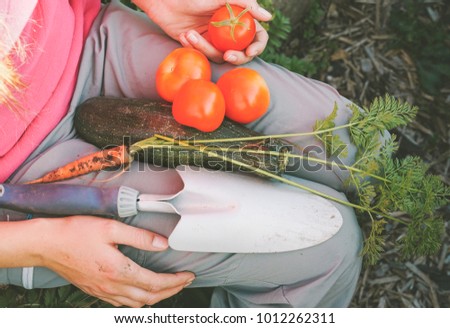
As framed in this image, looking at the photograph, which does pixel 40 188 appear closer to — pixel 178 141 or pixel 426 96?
pixel 178 141

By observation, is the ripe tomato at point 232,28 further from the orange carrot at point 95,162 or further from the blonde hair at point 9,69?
the blonde hair at point 9,69

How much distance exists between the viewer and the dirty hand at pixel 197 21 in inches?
56.4

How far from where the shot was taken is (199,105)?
1287 mm

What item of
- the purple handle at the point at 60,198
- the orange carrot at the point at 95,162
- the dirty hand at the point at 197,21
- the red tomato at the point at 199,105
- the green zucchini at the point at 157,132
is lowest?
the purple handle at the point at 60,198

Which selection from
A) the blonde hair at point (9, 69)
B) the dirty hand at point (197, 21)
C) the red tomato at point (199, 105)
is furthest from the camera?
the dirty hand at point (197, 21)

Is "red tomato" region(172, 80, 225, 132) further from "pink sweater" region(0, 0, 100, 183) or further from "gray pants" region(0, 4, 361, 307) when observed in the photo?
"pink sweater" region(0, 0, 100, 183)

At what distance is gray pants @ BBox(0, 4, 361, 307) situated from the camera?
1.32 metres

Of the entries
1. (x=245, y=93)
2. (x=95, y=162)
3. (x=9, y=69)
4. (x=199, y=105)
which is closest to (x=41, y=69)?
(x=9, y=69)

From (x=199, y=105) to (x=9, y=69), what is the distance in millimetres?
456

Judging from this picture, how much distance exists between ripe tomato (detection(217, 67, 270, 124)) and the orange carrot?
12.4 inches

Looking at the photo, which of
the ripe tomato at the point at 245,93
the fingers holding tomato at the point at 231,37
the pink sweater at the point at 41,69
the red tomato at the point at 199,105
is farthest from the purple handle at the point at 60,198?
the fingers holding tomato at the point at 231,37

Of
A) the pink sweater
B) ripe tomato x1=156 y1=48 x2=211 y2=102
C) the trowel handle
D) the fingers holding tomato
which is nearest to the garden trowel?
the trowel handle

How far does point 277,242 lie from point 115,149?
1.61 ft

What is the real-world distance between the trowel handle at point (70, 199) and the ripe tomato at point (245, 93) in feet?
1.18
